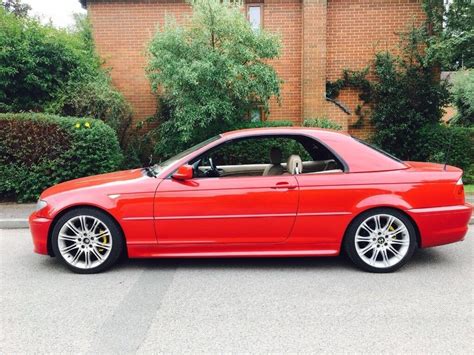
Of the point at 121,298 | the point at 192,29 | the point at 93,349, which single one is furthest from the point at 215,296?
the point at 192,29

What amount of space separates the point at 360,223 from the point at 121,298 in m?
2.53

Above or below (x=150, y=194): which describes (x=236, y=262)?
below

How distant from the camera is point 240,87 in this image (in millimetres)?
8781

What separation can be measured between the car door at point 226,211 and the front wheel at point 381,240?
721 millimetres

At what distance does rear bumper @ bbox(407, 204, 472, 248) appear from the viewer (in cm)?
459

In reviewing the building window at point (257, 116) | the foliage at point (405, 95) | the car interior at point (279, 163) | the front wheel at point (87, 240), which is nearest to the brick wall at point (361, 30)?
the foliage at point (405, 95)

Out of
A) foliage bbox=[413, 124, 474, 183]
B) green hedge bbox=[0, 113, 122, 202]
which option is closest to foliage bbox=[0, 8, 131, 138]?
green hedge bbox=[0, 113, 122, 202]

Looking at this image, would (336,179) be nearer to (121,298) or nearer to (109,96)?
(121,298)

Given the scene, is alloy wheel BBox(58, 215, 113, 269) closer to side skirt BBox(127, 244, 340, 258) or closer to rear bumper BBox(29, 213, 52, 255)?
rear bumper BBox(29, 213, 52, 255)

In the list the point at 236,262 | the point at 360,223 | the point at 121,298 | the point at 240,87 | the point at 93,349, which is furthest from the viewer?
the point at 240,87

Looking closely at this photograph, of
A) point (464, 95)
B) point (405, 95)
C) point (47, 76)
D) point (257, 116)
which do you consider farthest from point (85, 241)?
point (464, 95)

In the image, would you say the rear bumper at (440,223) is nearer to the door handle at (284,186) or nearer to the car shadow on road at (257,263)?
the car shadow on road at (257,263)

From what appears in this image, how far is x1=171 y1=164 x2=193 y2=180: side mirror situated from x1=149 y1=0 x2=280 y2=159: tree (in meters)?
4.09

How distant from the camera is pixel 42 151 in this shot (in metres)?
8.11
